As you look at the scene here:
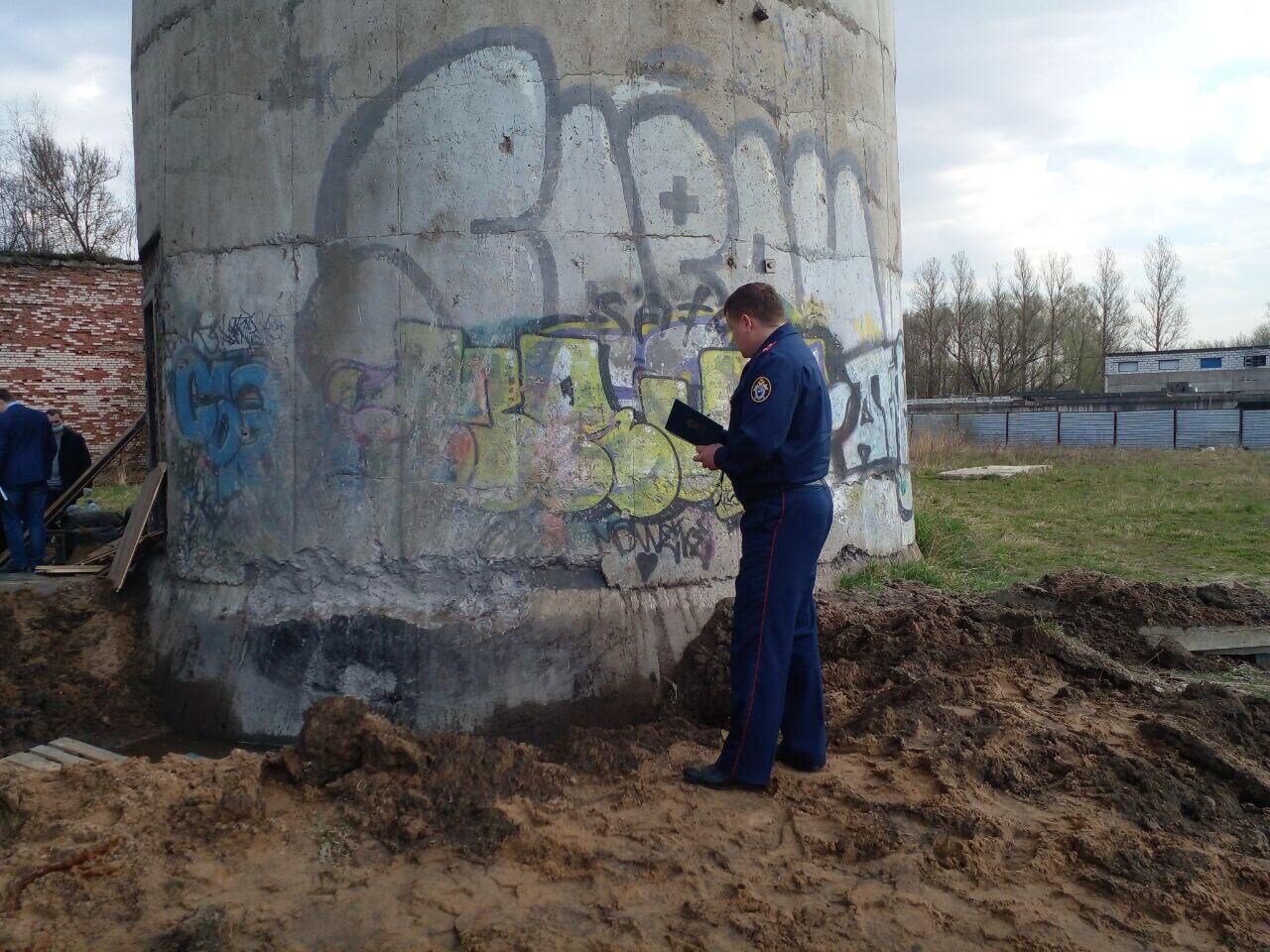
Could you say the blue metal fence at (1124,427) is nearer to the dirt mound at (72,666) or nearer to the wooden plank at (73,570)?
the wooden plank at (73,570)

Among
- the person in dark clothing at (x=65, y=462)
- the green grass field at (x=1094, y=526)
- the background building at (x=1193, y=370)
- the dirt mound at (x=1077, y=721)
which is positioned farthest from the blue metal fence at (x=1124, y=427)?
the person in dark clothing at (x=65, y=462)

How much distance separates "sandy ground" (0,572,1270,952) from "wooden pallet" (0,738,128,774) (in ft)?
1.07

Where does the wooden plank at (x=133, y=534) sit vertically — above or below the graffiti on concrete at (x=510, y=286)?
below

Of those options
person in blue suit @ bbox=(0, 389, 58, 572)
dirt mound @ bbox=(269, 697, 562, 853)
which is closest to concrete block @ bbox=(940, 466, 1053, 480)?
person in blue suit @ bbox=(0, 389, 58, 572)

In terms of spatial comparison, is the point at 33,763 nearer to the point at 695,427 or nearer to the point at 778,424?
the point at 695,427

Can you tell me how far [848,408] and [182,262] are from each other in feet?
14.1

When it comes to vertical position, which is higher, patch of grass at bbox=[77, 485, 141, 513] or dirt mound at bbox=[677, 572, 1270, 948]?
patch of grass at bbox=[77, 485, 141, 513]

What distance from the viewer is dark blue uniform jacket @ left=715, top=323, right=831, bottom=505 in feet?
12.5

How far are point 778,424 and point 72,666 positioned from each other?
475cm

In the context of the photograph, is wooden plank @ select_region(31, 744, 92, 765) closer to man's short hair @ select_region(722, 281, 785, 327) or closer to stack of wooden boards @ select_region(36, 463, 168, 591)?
stack of wooden boards @ select_region(36, 463, 168, 591)

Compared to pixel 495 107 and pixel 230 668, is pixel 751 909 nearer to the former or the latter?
pixel 230 668

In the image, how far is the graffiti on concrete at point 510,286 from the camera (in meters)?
5.14

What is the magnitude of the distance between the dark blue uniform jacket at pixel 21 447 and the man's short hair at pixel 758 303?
272 inches

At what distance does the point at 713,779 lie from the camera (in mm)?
3932
